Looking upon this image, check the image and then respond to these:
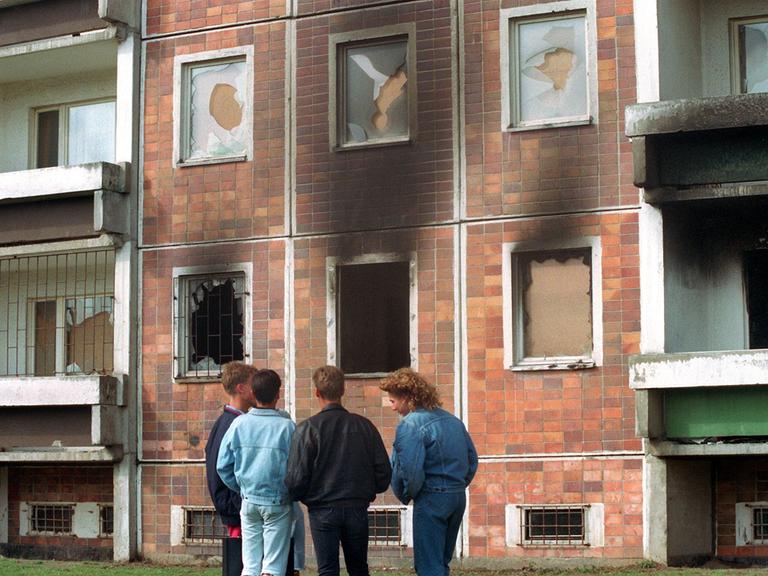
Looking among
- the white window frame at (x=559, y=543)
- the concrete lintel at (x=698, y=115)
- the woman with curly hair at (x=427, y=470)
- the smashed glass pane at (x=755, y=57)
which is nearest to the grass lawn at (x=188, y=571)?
the white window frame at (x=559, y=543)

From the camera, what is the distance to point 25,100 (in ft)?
78.2

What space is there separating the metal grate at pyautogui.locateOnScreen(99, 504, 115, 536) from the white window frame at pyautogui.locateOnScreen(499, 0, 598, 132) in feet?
25.1

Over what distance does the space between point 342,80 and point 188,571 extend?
6.26m

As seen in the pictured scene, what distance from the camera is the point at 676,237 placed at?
17969 mm

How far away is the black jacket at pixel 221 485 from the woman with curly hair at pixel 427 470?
129 cm

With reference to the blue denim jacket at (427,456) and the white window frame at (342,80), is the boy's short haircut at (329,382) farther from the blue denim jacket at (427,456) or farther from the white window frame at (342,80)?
the white window frame at (342,80)

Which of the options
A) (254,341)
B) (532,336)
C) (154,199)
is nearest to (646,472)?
(532,336)

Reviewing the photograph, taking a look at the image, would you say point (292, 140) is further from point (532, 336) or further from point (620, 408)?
point (620, 408)

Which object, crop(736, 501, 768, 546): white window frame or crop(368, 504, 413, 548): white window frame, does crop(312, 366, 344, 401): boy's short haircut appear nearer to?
crop(368, 504, 413, 548): white window frame

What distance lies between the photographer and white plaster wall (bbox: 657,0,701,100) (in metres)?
17.8

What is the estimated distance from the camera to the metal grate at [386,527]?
1912 centimetres

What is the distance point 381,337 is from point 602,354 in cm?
288

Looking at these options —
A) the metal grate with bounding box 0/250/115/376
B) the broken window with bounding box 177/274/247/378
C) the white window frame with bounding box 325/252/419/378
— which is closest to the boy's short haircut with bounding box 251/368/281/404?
the white window frame with bounding box 325/252/419/378

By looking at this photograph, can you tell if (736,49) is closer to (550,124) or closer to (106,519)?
(550,124)
